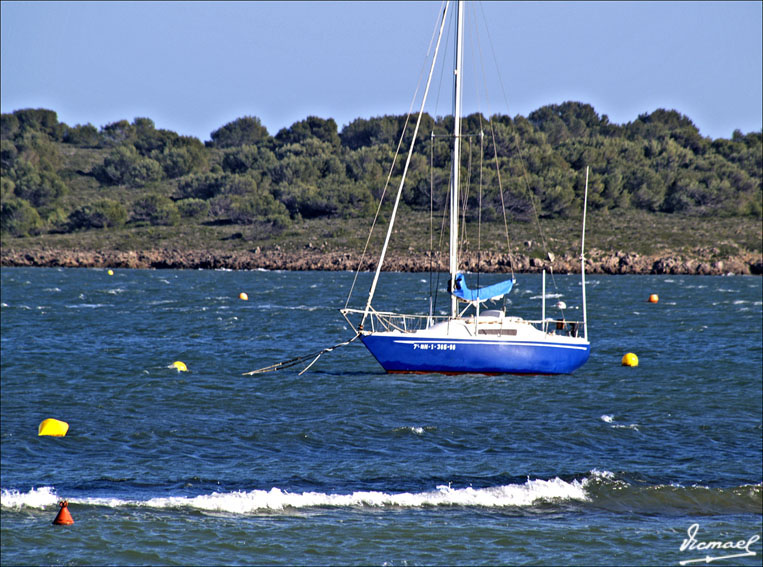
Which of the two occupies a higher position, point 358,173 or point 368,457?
point 358,173

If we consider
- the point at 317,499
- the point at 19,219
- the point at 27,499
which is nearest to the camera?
the point at 27,499

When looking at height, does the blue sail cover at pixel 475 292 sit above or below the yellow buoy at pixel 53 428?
above

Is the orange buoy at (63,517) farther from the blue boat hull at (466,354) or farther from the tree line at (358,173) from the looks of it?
the tree line at (358,173)

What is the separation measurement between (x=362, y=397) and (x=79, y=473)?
10242mm

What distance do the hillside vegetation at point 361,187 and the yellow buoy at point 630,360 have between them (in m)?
69.5

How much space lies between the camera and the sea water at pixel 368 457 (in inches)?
578

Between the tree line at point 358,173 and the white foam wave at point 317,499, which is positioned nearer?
the white foam wave at point 317,499

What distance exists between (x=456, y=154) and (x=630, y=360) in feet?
33.7

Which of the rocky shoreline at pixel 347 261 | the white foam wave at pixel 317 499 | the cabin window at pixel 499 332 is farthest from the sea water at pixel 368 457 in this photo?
the rocky shoreline at pixel 347 261

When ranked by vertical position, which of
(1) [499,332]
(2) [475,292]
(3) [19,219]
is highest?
(3) [19,219]

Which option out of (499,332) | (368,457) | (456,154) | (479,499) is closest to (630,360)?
(499,332)

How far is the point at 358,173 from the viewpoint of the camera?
147 m

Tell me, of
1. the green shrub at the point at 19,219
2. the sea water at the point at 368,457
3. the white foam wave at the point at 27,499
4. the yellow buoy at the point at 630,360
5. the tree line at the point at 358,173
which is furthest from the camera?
Answer: the tree line at the point at 358,173

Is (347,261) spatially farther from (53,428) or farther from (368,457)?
(368,457)
